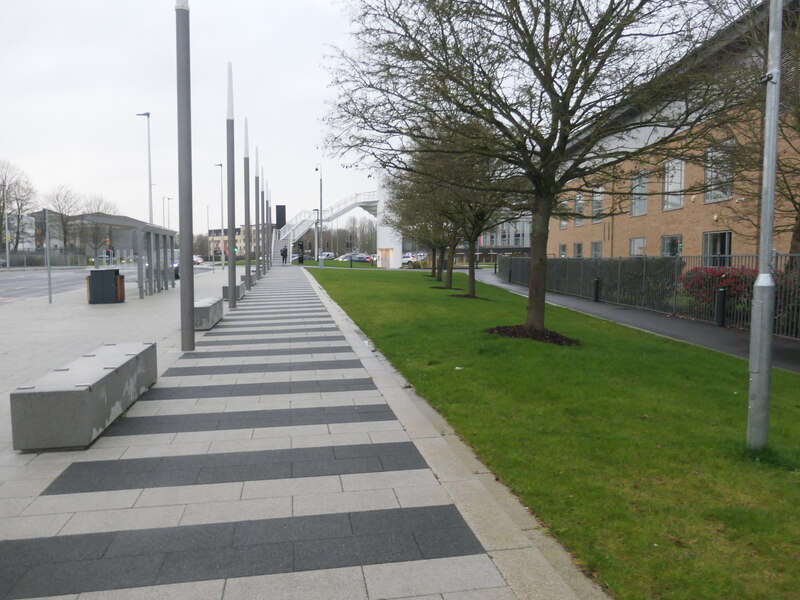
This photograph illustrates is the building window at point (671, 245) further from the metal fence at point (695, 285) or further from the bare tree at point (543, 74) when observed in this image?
the bare tree at point (543, 74)

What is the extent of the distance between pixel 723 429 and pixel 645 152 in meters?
5.41

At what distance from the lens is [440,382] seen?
7840mm

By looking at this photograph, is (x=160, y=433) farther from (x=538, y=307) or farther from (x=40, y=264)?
(x=40, y=264)

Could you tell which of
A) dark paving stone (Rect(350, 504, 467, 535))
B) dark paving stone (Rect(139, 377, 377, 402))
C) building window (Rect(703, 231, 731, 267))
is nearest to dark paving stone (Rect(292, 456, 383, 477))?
dark paving stone (Rect(350, 504, 467, 535))

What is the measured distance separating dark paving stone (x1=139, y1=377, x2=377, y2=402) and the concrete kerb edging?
126 centimetres

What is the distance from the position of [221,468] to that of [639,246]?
30.0 m

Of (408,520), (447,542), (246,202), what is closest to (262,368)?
(408,520)

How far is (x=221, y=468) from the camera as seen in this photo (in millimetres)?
4961

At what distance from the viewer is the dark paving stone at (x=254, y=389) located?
7.46 m

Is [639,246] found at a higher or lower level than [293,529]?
higher

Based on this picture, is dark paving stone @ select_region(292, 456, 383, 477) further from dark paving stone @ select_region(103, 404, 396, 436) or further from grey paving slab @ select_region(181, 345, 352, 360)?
grey paving slab @ select_region(181, 345, 352, 360)

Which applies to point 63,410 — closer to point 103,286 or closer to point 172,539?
point 172,539

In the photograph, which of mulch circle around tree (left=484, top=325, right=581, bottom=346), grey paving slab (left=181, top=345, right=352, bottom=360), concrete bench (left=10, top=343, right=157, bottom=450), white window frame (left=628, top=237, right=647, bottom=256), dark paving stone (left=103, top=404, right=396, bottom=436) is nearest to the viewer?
concrete bench (left=10, top=343, right=157, bottom=450)

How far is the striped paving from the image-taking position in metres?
3.24
